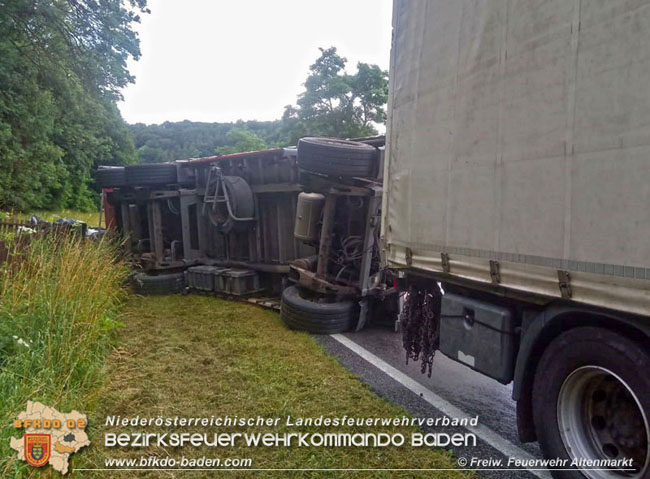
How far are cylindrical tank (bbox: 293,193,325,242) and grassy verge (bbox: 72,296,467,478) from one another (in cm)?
130

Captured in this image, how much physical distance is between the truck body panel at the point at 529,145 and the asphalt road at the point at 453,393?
1.15 metres

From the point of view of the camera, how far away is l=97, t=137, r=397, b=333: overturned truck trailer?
218 inches

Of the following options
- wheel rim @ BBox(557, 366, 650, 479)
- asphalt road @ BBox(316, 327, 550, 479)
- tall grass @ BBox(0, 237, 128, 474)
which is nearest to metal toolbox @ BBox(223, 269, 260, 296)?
tall grass @ BBox(0, 237, 128, 474)

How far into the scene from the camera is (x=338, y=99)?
2936 centimetres

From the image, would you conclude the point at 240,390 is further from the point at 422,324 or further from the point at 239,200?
the point at 239,200

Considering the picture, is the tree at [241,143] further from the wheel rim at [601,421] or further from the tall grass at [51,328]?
the wheel rim at [601,421]

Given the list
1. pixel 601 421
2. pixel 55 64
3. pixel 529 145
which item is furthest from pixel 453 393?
pixel 55 64

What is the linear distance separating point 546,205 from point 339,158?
3186 millimetres

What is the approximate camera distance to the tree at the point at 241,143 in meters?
38.5

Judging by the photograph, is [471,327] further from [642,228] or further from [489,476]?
[642,228]

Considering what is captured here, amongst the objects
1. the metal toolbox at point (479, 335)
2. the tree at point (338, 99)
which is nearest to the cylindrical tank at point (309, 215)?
the metal toolbox at point (479, 335)

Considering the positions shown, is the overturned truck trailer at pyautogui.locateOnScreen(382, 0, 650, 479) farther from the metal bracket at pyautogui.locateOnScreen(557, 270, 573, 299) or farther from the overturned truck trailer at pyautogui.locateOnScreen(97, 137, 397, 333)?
the overturned truck trailer at pyautogui.locateOnScreen(97, 137, 397, 333)

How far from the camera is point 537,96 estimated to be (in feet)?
7.78

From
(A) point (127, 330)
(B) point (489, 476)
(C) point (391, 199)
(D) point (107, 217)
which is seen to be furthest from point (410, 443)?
(D) point (107, 217)
